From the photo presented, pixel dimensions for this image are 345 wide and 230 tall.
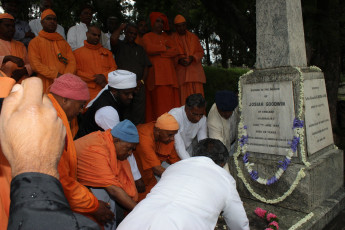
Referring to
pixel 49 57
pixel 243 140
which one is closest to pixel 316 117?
pixel 243 140

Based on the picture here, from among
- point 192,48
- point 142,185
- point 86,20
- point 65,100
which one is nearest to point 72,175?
point 65,100

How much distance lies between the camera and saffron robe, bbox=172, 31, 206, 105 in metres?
5.78

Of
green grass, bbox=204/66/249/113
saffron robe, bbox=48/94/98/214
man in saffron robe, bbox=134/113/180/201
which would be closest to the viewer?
saffron robe, bbox=48/94/98/214

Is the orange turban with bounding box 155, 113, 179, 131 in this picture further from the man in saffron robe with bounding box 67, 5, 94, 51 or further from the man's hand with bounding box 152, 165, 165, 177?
the man in saffron robe with bounding box 67, 5, 94, 51

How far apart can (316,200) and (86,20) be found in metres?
4.36

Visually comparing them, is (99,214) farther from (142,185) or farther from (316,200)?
(316,200)

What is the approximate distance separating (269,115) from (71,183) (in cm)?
233

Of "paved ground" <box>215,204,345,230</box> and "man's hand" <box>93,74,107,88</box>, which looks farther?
"man's hand" <box>93,74,107,88</box>

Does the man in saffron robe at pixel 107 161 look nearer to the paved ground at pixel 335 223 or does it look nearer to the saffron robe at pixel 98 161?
the saffron robe at pixel 98 161

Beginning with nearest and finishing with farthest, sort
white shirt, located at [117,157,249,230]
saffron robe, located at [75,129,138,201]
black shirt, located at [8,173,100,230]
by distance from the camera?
1. black shirt, located at [8,173,100,230]
2. white shirt, located at [117,157,249,230]
3. saffron robe, located at [75,129,138,201]

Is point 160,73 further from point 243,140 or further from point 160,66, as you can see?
point 243,140

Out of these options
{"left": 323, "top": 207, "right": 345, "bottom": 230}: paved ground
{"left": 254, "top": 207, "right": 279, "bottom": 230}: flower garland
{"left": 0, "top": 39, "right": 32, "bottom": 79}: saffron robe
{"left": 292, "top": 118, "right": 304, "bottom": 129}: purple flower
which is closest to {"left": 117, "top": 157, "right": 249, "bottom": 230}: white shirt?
{"left": 254, "top": 207, "right": 279, "bottom": 230}: flower garland

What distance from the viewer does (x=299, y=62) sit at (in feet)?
11.6

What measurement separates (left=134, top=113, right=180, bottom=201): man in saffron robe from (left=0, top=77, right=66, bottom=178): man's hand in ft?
8.55
